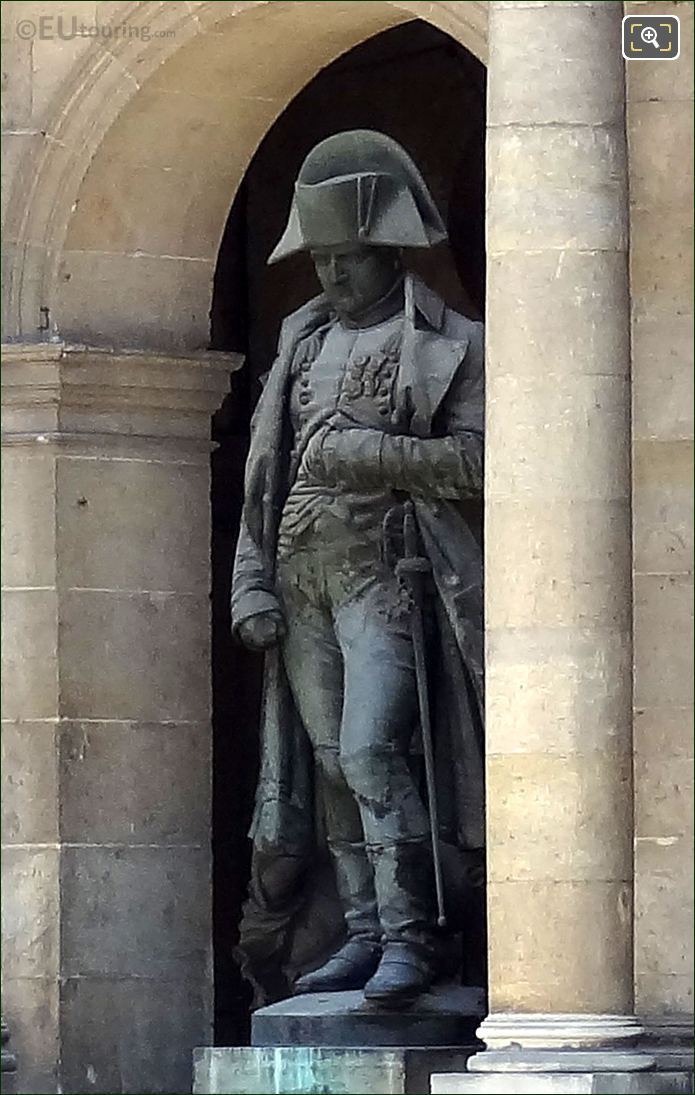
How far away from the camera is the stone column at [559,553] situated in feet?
56.8

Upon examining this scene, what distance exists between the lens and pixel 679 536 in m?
17.5

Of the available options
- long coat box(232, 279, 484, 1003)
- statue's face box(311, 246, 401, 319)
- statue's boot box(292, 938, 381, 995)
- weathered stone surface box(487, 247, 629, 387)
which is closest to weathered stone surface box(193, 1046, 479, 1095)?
statue's boot box(292, 938, 381, 995)

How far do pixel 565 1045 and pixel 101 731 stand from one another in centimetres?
296

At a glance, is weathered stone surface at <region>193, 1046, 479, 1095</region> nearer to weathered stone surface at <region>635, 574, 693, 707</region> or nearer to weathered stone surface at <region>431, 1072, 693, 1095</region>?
weathered stone surface at <region>431, 1072, 693, 1095</region>

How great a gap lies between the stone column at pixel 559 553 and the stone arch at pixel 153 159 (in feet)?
5.99

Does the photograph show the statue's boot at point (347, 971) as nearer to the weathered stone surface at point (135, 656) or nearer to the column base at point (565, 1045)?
the weathered stone surface at point (135, 656)

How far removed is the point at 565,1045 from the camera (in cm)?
1725

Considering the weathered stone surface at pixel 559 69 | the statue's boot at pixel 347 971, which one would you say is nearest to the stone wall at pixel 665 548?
the weathered stone surface at pixel 559 69

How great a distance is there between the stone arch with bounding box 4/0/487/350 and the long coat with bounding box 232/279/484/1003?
77 centimetres

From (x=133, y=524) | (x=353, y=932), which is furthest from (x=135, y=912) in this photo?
(x=133, y=524)

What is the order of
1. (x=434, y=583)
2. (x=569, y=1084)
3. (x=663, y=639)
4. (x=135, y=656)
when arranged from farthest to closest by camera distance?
(x=135, y=656) → (x=434, y=583) → (x=663, y=639) → (x=569, y=1084)

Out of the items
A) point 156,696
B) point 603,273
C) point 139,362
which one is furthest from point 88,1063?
point 603,273

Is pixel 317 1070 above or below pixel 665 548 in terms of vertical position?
below

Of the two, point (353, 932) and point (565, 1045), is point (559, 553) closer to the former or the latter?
point (565, 1045)
